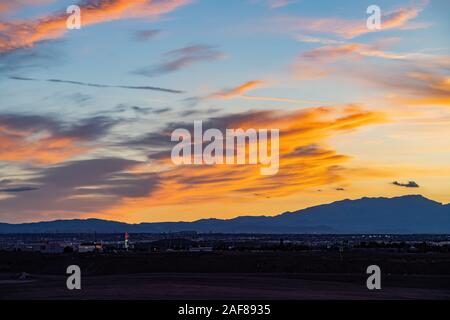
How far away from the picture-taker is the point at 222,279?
6216 cm

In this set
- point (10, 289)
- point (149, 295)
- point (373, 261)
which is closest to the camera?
point (149, 295)

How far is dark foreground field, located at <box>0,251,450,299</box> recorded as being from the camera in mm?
48906

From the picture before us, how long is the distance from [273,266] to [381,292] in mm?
25897

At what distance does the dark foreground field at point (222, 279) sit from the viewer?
48.9 metres

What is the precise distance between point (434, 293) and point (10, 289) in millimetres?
29710
